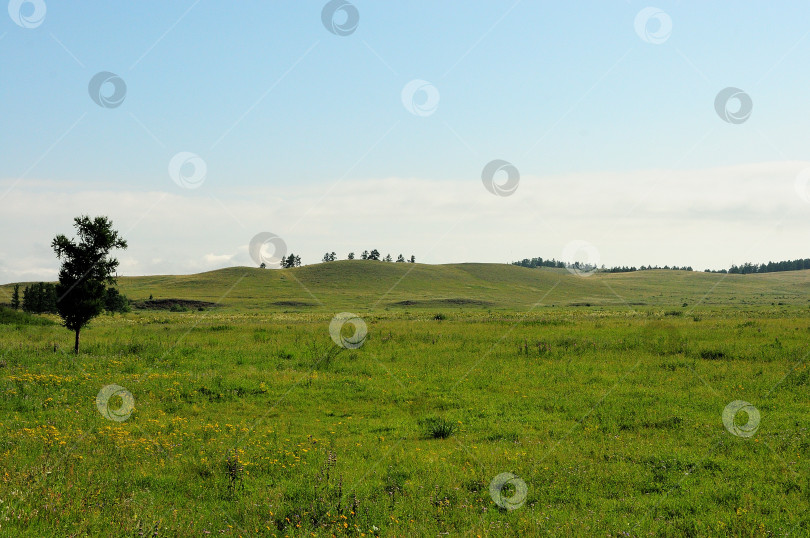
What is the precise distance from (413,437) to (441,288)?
133m

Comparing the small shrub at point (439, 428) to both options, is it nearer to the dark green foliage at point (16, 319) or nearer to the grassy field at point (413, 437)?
the grassy field at point (413, 437)

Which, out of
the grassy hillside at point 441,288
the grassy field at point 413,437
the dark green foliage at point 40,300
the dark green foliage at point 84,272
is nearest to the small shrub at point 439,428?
the grassy field at point 413,437

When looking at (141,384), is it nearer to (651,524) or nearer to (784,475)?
(651,524)

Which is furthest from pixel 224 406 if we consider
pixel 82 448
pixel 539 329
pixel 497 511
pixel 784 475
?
pixel 539 329

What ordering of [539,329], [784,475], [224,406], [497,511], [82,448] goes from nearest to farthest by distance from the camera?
[497,511] → [784,475] → [82,448] → [224,406] → [539,329]

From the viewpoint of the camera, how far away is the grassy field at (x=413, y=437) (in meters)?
8.37

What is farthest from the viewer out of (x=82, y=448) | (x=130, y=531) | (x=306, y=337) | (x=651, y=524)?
(x=306, y=337)

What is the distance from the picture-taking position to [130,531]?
7.41 m

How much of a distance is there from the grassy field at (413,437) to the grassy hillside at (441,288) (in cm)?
7698

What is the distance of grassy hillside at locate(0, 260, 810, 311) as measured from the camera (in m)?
112

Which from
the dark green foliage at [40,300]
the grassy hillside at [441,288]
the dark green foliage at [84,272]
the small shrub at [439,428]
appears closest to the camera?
the small shrub at [439,428]

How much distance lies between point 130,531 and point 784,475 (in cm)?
1162

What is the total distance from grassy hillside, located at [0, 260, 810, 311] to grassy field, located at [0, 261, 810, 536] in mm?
76983

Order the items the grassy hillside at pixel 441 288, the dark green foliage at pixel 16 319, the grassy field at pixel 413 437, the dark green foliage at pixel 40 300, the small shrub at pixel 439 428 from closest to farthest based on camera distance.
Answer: the grassy field at pixel 413 437
the small shrub at pixel 439 428
the dark green foliage at pixel 16 319
the dark green foliage at pixel 40 300
the grassy hillside at pixel 441 288
